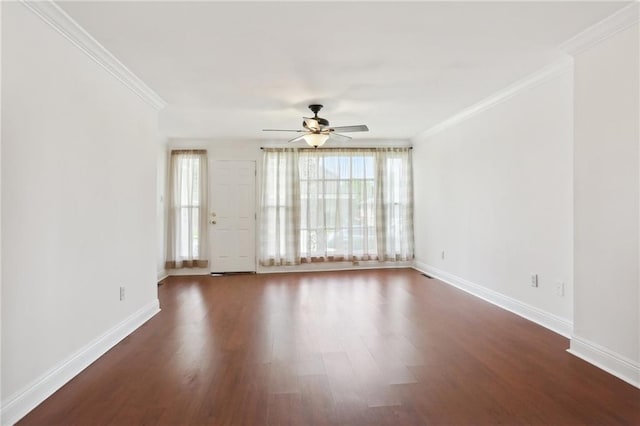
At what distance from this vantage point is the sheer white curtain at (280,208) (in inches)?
240

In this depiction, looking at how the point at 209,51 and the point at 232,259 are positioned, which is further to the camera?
the point at 232,259

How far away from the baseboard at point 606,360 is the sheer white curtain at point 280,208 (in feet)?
14.0

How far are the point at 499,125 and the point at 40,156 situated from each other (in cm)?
431

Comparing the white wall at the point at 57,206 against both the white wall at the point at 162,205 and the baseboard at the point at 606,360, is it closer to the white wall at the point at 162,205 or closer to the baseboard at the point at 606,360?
the white wall at the point at 162,205

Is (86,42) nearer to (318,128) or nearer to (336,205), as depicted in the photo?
(318,128)

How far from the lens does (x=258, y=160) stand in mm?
6168

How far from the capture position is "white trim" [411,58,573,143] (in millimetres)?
3021

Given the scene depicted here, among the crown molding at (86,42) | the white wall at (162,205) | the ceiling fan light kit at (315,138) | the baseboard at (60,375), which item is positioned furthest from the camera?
the white wall at (162,205)

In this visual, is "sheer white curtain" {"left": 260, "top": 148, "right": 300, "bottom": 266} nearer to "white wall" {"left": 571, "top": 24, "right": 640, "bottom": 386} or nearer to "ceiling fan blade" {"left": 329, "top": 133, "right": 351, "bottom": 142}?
"ceiling fan blade" {"left": 329, "top": 133, "right": 351, "bottom": 142}

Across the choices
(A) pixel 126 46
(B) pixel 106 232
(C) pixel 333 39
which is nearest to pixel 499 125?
(C) pixel 333 39

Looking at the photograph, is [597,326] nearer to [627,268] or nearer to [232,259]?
[627,268]

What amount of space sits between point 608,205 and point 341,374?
221 centimetres

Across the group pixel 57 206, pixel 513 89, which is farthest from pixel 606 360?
pixel 57 206

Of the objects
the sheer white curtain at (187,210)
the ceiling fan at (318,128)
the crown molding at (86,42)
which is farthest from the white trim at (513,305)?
the crown molding at (86,42)
